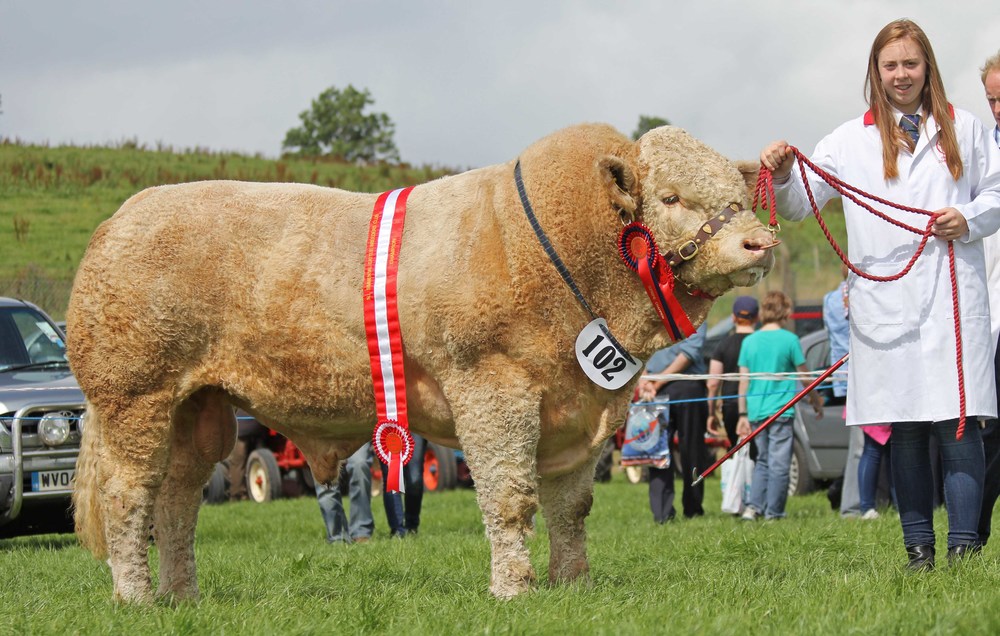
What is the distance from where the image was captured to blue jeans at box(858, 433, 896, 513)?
31.9 ft

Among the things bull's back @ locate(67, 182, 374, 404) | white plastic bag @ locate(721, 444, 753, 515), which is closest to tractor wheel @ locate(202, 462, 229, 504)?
white plastic bag @ locate(721, 444, 753, 515)

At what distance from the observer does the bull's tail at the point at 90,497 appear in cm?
582

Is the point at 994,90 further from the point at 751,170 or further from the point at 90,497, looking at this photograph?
the point at 90,497

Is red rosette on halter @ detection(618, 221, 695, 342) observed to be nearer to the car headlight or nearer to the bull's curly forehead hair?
the bull's curly forehead hair

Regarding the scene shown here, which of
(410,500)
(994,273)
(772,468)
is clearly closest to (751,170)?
(994,273)

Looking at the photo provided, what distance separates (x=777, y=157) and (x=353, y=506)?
5.91 m

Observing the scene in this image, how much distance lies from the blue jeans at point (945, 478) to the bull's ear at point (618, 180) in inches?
63.6

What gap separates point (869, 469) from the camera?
980cm

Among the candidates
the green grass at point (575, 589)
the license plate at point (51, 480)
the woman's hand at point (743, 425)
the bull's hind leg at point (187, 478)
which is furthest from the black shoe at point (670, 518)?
the bull's hind leg at point (187, 478)

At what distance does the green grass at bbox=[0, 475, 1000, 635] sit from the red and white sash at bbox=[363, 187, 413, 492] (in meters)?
0.64

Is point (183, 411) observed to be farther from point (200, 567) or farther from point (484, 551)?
point (484, 551)

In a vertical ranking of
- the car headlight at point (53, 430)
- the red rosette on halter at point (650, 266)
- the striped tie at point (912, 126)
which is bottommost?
the car headlight at point (53, 430)

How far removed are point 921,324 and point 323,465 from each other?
276cm

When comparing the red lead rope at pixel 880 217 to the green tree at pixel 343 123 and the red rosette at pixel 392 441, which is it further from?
the green tree at pixel 343 123
